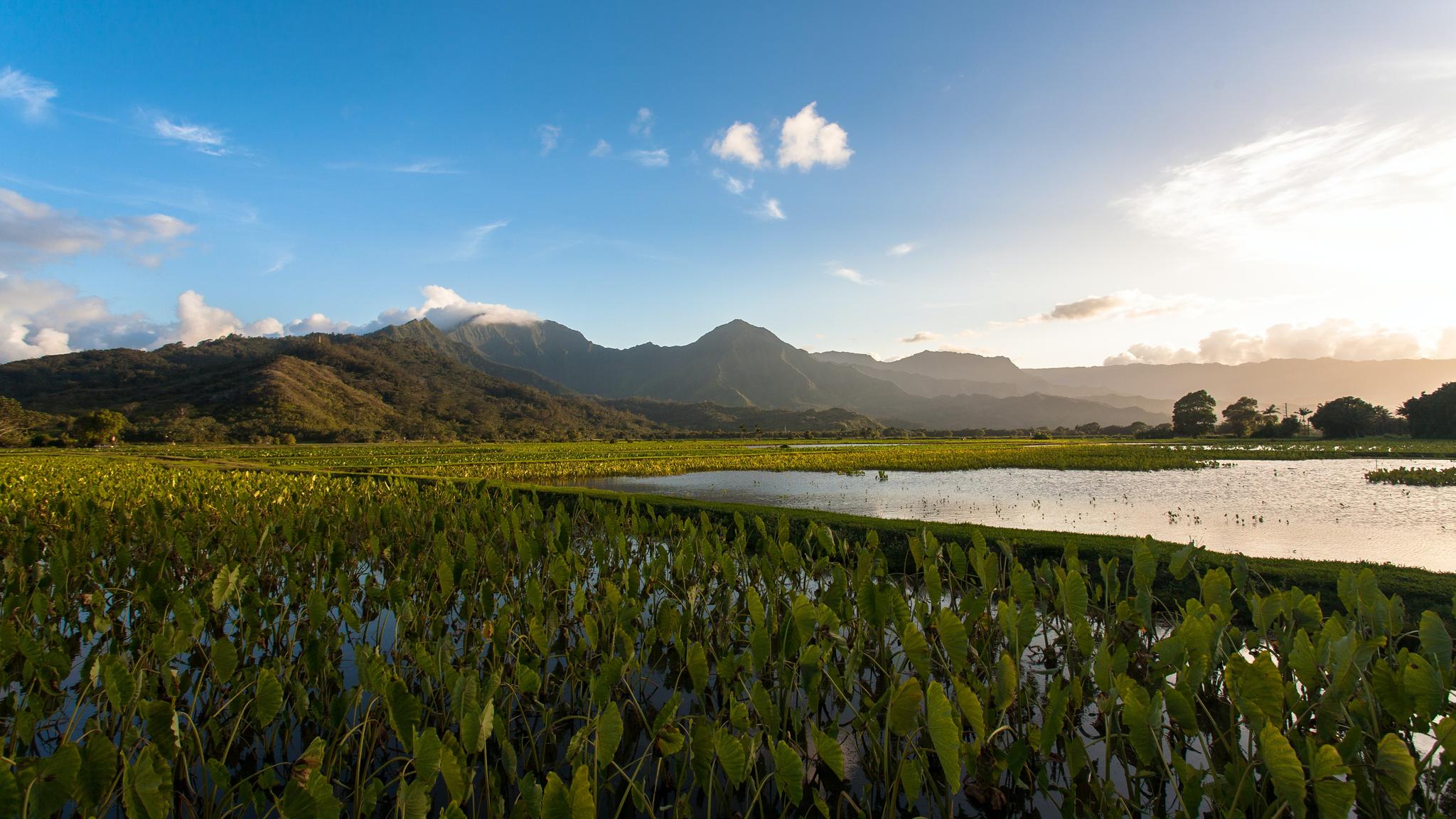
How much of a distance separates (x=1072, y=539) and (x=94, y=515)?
12154 mm

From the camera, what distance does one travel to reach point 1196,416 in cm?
6344

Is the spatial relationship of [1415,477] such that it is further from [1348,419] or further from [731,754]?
[1348,419]

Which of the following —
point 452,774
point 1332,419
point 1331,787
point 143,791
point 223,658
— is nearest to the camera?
point 143,791

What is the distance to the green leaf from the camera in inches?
82.9

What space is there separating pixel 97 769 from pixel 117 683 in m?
0.52

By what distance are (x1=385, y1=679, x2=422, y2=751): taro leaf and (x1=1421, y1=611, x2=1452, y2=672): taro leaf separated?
5.05 m

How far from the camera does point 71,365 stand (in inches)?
2881

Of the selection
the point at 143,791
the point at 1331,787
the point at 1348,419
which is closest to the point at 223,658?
the point at 143,791

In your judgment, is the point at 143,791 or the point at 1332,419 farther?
the point at 1332,419

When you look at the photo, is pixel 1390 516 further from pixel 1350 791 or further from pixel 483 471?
pixel 483 471

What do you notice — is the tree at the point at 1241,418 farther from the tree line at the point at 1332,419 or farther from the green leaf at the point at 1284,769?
Result: the green leaf at the point at 1284,769

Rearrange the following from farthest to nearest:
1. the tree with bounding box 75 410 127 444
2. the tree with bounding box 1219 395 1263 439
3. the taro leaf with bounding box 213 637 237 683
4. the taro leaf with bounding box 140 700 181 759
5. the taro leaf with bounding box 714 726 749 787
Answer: the tree with bounding box 1219 395 1263 439, the tree with bounding box 75 410 127 444, the taro leaf with bounding box 213 637 237 683, the taro leaf with bounding box 140 700 181 759, the taro leaf with bounding box 714 726 749 787

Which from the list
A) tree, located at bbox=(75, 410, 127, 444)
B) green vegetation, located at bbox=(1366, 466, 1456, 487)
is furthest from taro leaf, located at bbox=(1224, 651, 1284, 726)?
tree, located at bbox=(75, 410, 127, 444)

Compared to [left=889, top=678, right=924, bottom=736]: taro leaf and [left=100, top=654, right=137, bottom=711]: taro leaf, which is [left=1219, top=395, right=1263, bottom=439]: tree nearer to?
[left=889, top=678, right=924, bottom=736]: taro leaf
